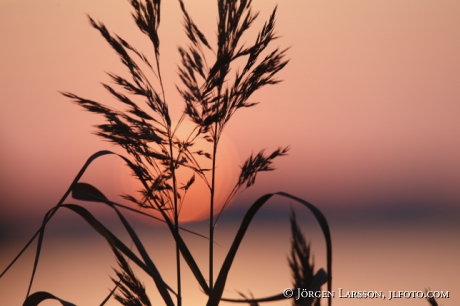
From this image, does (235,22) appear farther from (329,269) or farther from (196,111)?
(329,269)

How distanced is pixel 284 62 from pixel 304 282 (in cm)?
88

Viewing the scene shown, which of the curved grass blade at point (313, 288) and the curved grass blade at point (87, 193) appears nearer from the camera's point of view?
the curved grass blade at point (313, 288)

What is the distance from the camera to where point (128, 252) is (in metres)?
1.17

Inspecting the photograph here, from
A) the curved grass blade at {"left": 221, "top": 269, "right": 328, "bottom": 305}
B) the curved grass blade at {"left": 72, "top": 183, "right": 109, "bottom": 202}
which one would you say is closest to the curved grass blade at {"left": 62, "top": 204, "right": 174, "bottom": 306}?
the curved grass blade at {"left": 72, "top": 183, "right": 109, "bottom": 202}

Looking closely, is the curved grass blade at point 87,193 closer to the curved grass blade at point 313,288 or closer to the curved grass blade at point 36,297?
the curved grass blade at point 36,297

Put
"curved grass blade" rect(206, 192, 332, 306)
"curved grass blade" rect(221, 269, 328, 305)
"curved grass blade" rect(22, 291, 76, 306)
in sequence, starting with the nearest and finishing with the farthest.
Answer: "curved grass blade" rect(221, 269, 328, 305) < "curved grass blade" rect(206, 192, 332, 306) < "curved grass blade" rect(22, 291, 76, 306)

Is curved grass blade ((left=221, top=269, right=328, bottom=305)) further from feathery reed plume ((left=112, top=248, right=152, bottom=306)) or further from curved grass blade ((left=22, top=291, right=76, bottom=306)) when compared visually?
curved grass blade ((left=22, top=291, right=76, bottom=306))

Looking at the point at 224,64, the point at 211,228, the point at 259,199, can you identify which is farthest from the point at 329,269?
the point at 224,64

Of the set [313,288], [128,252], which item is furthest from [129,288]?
[313,288]

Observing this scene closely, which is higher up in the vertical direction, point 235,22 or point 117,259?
point 235,22

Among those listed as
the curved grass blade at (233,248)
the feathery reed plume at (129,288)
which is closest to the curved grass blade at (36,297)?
the feathery reed plume at (129,288)

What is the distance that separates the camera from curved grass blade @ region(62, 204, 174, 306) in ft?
3.82

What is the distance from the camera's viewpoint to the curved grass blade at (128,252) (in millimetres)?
1163

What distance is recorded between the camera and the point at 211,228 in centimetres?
133
